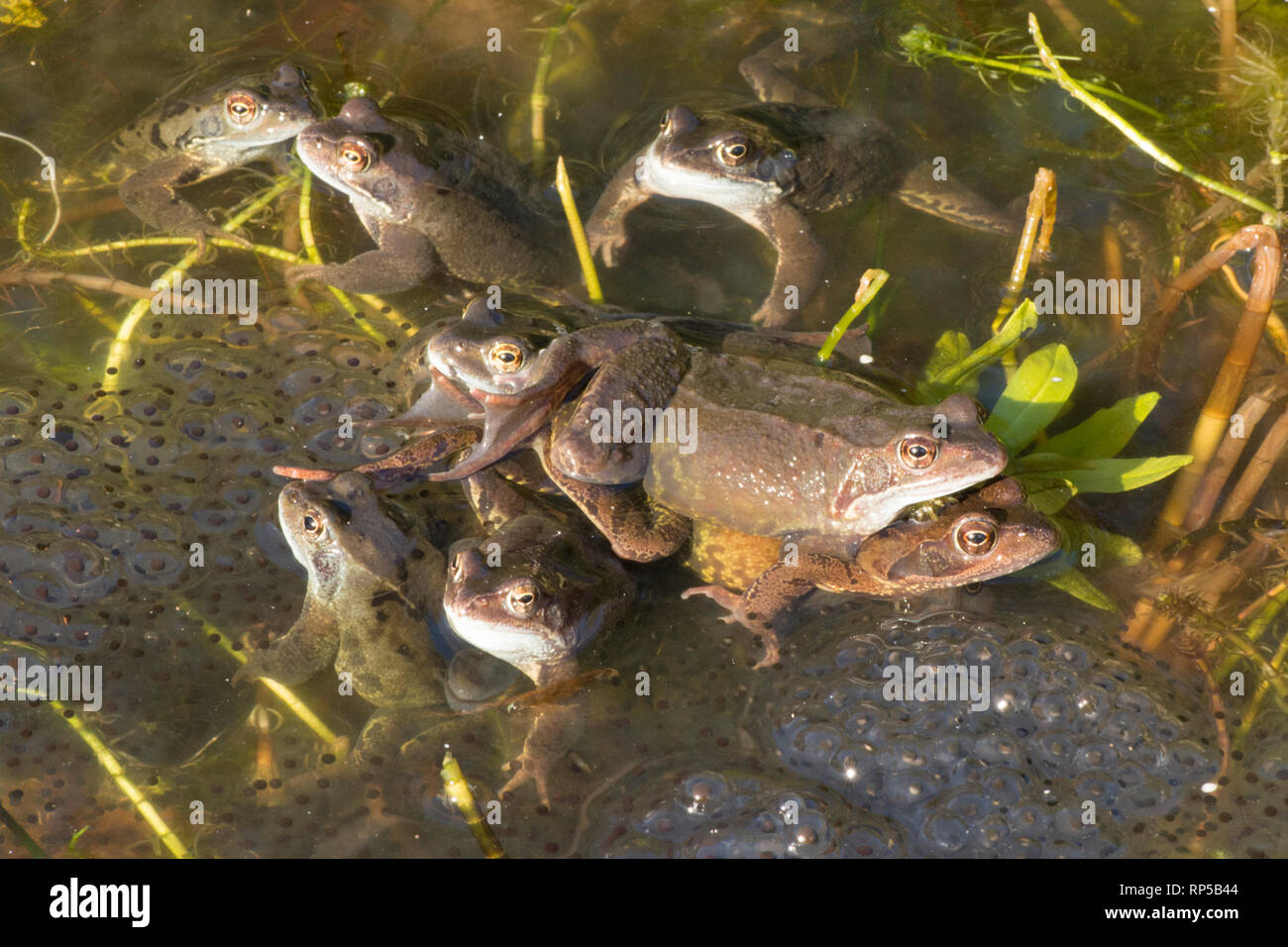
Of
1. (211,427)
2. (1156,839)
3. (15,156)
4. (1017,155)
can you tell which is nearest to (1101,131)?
(1017,155)

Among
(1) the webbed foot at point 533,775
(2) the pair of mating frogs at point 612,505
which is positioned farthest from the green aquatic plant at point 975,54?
(1) the webbed foot at point 533,775

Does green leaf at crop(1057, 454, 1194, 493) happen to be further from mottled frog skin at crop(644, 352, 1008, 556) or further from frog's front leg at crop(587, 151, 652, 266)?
frog's front leg at crop(587, 151, 652, 266)

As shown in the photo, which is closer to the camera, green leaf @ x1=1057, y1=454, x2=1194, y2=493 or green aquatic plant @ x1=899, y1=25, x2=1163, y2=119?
green leaf @ x1=1057, y1=454, x2=1194, y2=493

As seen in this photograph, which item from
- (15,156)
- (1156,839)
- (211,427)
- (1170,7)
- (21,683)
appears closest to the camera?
(1156,839)

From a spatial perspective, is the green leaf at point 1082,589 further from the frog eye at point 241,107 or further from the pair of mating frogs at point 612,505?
the frog eye at point 241,107

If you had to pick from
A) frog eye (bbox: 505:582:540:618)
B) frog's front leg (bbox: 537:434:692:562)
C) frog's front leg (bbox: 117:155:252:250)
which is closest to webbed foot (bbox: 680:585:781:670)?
frog's front leg (bbox: 537:434:692:562)

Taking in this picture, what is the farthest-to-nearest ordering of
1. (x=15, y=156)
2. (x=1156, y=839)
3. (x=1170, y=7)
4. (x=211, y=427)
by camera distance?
(x=1170, y=7) → (x=15, y=156) → (x=211, y=427) → (x=1156, y=839)

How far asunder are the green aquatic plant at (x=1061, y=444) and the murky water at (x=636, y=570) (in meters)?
0.25

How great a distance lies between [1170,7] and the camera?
562 centimetres

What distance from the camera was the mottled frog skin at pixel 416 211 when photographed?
4805mm

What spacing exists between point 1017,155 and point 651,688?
3.79m

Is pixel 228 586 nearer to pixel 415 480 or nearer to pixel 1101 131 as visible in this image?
pixel 415 480

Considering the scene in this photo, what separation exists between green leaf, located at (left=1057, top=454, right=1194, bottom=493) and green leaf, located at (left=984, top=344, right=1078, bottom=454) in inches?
10.5

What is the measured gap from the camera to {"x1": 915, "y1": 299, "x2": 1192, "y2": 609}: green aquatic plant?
3.98 m
